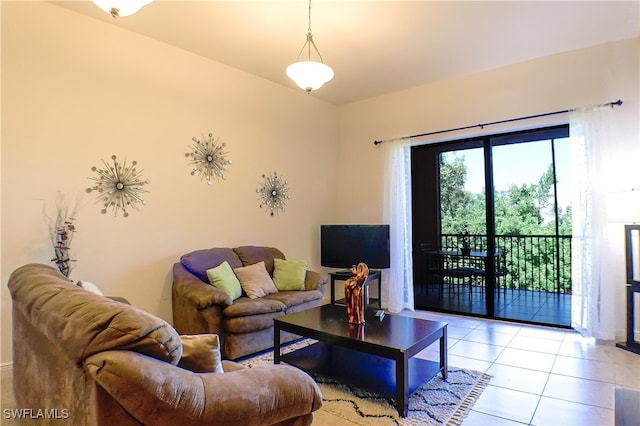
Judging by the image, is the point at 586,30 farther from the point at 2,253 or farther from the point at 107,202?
the point at 2,253

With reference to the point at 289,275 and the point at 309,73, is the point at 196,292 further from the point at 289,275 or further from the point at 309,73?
the point at 309,73

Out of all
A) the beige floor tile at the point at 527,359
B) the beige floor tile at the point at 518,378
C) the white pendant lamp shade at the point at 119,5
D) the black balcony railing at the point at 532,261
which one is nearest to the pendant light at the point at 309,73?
the white pendant lamp shade at the point at 119,5

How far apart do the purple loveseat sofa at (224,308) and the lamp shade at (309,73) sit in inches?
77.2

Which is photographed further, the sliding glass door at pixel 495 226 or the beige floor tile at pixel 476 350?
the sliding glass door at pixel 495 226

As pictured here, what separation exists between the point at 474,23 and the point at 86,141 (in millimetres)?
3719

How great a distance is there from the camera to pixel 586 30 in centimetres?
356

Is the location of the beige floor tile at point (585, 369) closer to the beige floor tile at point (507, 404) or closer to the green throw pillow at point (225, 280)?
the beige floor tile at point (507, 404)

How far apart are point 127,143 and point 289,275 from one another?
2144 millimetres

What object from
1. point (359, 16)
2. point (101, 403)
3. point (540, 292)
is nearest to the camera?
point (101, 403)

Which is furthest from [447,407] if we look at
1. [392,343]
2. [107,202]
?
[107,202]

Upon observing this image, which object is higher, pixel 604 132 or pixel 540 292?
pixel 604 132

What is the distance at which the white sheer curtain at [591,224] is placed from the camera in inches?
144

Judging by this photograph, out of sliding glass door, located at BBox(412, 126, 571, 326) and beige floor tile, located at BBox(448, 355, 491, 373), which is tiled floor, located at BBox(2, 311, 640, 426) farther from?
sliding glass door, located at BBox(412, 126, 571, 326)

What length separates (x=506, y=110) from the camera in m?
4.41
